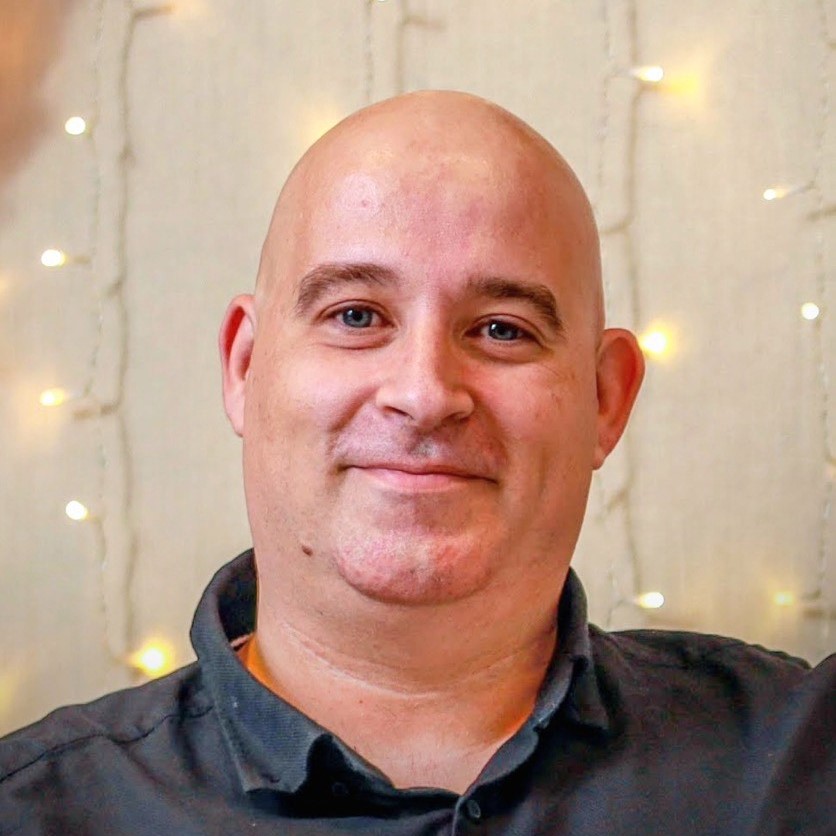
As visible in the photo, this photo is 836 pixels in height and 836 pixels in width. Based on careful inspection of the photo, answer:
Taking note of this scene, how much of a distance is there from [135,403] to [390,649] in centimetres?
72

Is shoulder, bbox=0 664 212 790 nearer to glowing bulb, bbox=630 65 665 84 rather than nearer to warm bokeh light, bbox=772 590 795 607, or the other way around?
warm bokeh light, bbox=772 590 795 607

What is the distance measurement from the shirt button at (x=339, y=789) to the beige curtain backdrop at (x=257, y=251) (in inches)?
26.1

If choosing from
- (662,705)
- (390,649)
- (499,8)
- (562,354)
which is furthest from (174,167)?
(662,705)

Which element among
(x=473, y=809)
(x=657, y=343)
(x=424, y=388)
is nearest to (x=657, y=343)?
(x=657, y=343)

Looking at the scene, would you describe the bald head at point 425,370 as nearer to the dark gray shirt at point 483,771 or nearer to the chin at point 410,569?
the chin at point 410,569

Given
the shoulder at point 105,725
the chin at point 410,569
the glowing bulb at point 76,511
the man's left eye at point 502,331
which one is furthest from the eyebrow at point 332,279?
the glowing bulb at point 76,511

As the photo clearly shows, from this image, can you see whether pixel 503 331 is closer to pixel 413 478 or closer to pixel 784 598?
pixel 413 478

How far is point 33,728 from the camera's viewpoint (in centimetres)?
122

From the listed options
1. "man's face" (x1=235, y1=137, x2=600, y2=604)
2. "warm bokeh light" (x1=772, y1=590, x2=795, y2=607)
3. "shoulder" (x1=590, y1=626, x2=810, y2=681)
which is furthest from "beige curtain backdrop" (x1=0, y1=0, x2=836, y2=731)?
"man's face" (x1=235, y1=137, x2=600, y2=604)

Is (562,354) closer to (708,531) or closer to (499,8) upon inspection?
(708,531)

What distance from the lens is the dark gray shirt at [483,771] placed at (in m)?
1.09

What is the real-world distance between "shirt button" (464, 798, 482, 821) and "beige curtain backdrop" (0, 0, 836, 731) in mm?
657

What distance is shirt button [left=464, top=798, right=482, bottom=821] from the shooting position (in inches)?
42.7

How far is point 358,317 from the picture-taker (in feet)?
3.92
